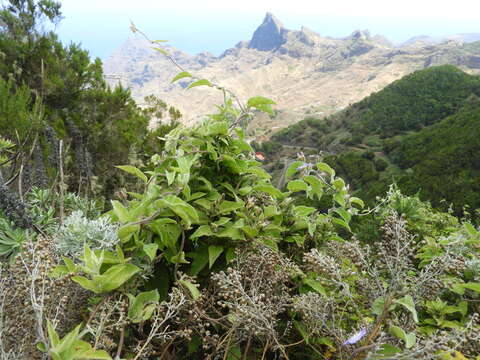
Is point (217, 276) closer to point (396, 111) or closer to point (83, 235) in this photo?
point (83, 235)

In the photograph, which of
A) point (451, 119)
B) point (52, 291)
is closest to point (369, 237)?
point (52, 291)

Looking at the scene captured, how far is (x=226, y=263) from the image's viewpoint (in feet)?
3.76

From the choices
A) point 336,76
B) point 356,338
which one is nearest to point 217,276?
point 356,338

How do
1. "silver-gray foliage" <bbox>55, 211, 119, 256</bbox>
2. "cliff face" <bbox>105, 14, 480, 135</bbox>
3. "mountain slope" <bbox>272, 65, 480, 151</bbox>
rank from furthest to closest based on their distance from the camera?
"cliff face" <bbox>105, 14, 480, 135</bbox>
"mountain slope" <bbox>272, 65, 480, 151</bbox>
"silver-gray foliage" <bbox>55, 211, 119, 256</bbox>

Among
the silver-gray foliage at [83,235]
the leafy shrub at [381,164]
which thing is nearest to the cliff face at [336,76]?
the leafy shrub at [381,164]

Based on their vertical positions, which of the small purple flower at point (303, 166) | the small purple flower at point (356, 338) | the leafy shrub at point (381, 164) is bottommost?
the leafy shrub at point (381, 164)

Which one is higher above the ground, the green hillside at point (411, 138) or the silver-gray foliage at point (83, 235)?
the silver-gray foliage at point (83, 235)

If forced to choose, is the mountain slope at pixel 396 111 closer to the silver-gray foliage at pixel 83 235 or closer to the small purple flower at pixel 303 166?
the small purple flower at pixel 303 166

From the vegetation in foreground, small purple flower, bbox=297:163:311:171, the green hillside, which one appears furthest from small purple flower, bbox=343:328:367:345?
the green hillside

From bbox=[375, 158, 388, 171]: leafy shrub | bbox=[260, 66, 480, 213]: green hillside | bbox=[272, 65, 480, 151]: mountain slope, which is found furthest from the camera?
bbox=[272, 65, 480, 151]: mountain slope

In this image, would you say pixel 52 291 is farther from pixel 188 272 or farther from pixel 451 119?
pixel 451 119

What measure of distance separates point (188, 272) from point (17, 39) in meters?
9.56

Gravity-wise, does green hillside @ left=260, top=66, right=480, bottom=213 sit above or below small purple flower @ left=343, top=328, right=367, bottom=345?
below

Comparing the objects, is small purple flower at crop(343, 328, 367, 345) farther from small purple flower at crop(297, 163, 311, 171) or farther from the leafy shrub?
the leafy shrub
